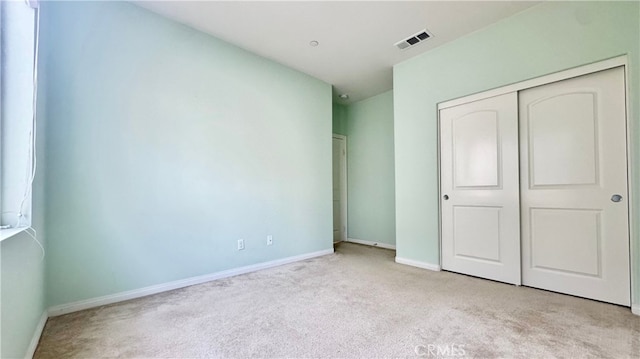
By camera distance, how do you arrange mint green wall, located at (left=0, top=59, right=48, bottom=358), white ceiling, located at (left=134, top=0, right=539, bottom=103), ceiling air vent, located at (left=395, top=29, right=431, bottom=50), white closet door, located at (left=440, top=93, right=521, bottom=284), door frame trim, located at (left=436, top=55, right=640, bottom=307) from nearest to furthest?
mint green wall, located at (left=0, top=59, right=48, bottom=358) → door frame trim, located at (left=436, top=55, right=640, bottom=307) → white ceiling, located at (left=134, top=0, right=539, bottom=103) → white closet door, located at (left=440, top=93, right=521, bottom=284) → ceiling air vent, located at (left=395, top=29, right=431, bottom=50)

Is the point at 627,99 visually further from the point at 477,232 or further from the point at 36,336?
the point at 36,336

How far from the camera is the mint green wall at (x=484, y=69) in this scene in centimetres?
212

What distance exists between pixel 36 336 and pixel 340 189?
436cm

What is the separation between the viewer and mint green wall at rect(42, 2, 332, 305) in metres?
2.15

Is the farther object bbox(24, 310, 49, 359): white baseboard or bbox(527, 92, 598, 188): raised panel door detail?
bbox(527, 92, 598, 188): raised panel door detail

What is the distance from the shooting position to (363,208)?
5098 millimetres

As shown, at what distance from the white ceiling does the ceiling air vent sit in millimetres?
59

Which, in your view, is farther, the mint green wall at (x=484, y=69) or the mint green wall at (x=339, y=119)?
the mint green wall at (x=339, y=119)

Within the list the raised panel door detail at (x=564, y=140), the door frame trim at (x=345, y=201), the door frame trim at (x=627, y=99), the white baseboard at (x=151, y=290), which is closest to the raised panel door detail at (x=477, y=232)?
the raised panel door detail at (x=564, y=140)

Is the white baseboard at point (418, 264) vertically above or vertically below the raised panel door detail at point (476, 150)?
below

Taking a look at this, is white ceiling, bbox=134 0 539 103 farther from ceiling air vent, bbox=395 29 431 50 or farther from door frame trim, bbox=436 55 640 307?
door frame trim, bbox=436 55 640 307

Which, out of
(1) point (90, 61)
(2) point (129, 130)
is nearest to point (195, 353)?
(2) point (129, 130)

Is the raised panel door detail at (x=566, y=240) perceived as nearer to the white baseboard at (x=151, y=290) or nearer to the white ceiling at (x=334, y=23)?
the white ceiling at (x=334, y=23)

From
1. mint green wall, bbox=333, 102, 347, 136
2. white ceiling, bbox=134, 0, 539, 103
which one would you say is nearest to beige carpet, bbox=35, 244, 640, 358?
white ceiling, bbox=134, 0, 539, 103
